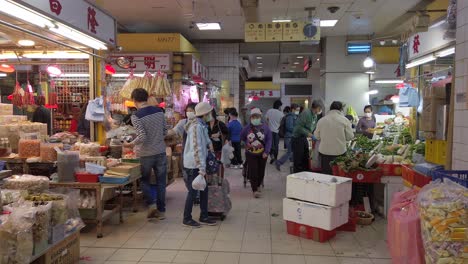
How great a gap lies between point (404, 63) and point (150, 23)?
711 centimetres

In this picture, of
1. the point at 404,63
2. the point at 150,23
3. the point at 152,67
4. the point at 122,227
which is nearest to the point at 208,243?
the point at 122,227

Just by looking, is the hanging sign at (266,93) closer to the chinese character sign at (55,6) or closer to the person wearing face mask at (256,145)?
the person wearing face mask at (256,145)

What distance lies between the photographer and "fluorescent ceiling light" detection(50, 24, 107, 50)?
452 centimetres

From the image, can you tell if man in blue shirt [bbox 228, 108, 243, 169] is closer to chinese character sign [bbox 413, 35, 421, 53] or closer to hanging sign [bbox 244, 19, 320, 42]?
hanging sign [bbox 244, 19, 320, 42]

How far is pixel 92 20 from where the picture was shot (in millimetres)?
5027

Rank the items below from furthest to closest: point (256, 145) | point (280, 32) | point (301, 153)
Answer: point (280, 32) → point (301, 153) → point (256, 145)

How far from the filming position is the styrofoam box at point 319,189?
4.53 metres

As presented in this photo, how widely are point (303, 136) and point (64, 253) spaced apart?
18.1 ft

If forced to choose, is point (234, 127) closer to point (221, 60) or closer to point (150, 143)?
point (221, 60)

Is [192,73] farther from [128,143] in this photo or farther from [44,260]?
[44,260]

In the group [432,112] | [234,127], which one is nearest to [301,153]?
[234,127]

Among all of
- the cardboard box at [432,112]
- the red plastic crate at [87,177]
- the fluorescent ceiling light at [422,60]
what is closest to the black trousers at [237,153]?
the fluorescent ceiling light at [422,60]

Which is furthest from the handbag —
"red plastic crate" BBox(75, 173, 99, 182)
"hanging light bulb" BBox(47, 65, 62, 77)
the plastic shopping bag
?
"hanging light bulb" BBox(47, 65, 62, 77)

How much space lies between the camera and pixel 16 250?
2.94m
